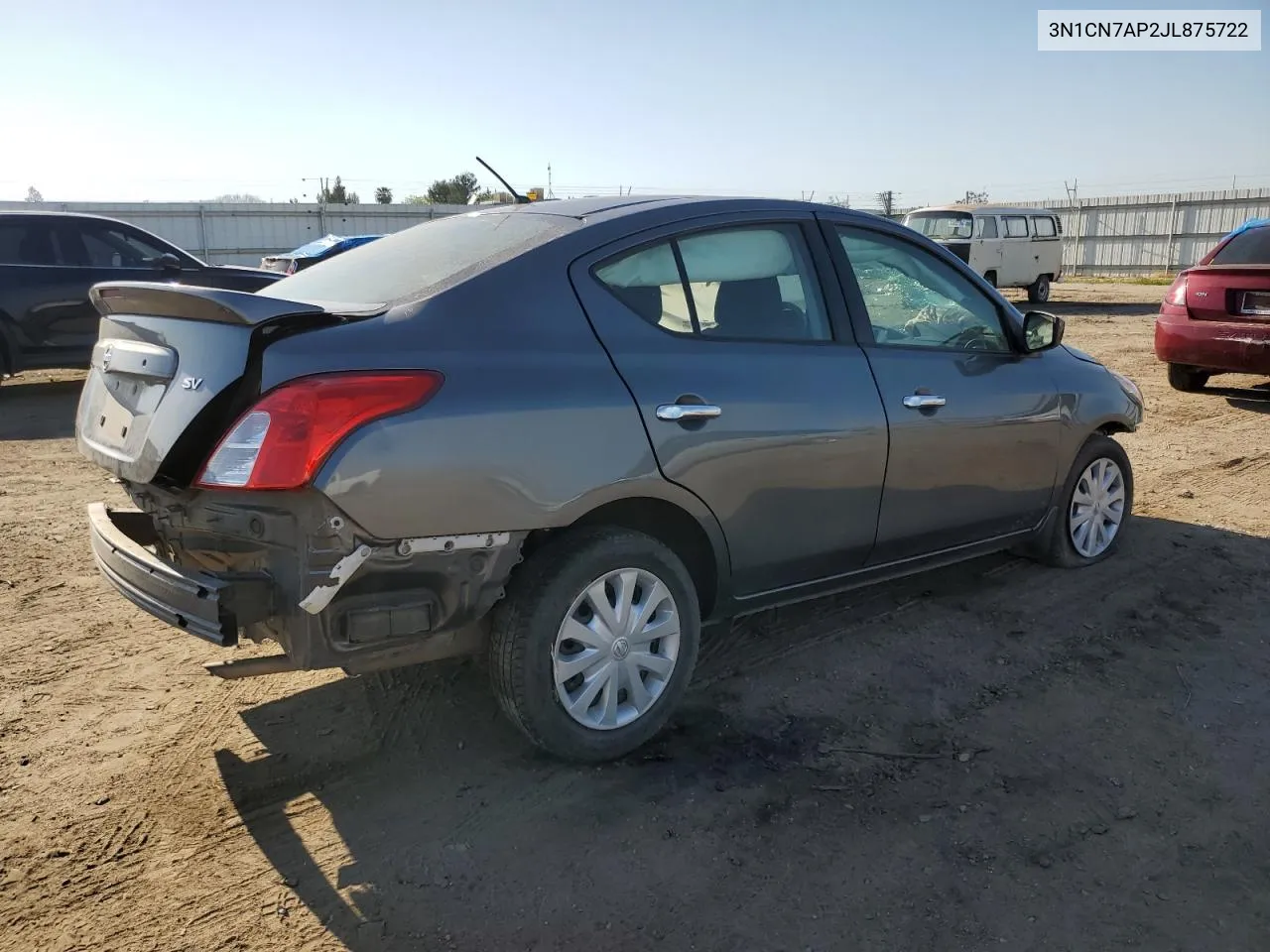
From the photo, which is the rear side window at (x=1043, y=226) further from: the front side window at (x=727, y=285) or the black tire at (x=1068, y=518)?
the front side window at (x=727, y=285)

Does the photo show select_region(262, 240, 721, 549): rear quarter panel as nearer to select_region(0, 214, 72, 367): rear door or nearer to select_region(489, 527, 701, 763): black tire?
select_region(489, 527, 701, 763): black tire

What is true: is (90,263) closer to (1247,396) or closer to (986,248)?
(1247,396)

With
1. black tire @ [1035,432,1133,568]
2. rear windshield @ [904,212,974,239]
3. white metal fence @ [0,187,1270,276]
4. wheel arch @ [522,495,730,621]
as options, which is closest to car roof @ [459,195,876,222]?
wheel arch @ [522,495,730,621]

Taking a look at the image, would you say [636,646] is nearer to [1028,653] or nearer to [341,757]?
[341,757]

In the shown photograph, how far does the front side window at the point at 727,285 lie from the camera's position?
3236 millimetres

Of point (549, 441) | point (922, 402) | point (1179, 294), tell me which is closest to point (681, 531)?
point (549, 441)

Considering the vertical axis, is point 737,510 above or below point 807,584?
above

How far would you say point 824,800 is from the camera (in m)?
2.95

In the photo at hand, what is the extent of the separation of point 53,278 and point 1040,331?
29.3ft

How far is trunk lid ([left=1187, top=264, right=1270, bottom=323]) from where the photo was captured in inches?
328

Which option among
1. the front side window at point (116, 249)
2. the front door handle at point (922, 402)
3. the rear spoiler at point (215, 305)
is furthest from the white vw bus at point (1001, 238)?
the rear spoiler at point (215, 305)

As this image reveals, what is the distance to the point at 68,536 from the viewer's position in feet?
17.6

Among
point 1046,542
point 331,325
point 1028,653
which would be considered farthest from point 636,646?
point 1046,542

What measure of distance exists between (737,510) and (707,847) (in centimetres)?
110
